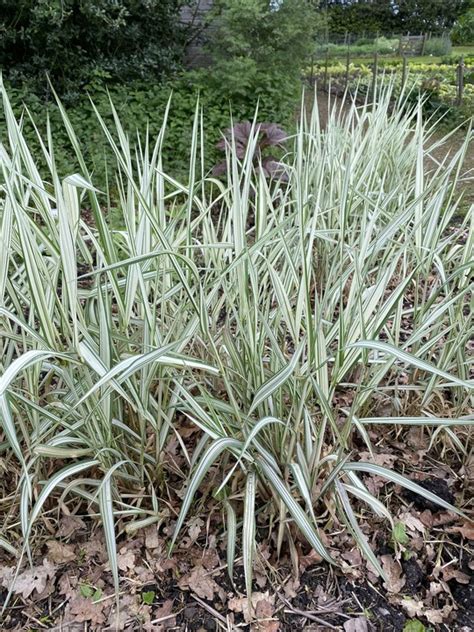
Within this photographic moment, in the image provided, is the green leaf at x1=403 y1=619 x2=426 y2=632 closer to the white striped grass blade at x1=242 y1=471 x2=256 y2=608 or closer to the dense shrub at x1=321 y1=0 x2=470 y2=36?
the white striped grass blade at x1=242 y1=471 x2=256 y2=608

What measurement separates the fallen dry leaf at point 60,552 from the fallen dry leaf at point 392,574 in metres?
0.72

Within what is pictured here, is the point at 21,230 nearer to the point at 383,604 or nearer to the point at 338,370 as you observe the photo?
the point at 338,370

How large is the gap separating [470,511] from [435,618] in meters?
0.29

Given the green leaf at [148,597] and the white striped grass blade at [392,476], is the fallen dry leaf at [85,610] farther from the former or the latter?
the white striped grass blade at [392,476]

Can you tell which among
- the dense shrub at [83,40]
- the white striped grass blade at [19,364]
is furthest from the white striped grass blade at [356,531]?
the dense shrub at [83,40]

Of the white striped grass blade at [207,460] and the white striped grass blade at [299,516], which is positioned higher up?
the white striped grass blade at [207,460]

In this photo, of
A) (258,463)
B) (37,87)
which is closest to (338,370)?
(258,463)

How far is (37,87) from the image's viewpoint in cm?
464

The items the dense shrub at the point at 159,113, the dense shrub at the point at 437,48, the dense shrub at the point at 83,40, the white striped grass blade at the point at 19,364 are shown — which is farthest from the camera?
the dense shrub at the point at 437,48

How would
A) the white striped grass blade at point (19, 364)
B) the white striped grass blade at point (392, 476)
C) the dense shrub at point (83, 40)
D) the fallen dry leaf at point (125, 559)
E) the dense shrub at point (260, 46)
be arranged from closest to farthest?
1. the white striped grass blade at point (19, 364)
2. the white striped grass blade at point (392, 476)
3. the fallen dry leaf at point (125, 559)
4. the dense shrub at point (83, 40)
5. the dense shrub at point (260, 46)

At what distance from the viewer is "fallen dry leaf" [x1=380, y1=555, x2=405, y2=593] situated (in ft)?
3.66

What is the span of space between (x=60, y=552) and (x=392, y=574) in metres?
0.76

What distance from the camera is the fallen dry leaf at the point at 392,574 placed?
43.9 inches

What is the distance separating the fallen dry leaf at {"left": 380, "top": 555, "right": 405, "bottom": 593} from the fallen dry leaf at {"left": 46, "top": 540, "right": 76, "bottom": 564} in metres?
0.72
